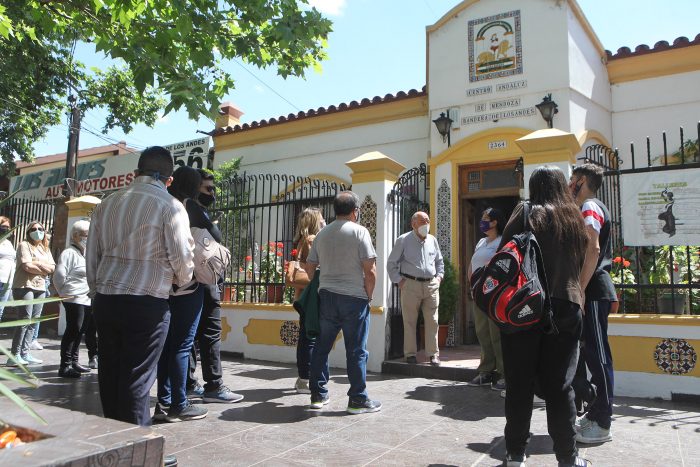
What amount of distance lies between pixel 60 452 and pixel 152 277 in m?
1.53

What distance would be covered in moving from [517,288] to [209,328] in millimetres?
2738

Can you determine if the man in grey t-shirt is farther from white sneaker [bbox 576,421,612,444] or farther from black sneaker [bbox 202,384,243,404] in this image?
white sneaker [bbox 576,421,612,444]

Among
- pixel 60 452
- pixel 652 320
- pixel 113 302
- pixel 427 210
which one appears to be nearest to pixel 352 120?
pixel 427 210

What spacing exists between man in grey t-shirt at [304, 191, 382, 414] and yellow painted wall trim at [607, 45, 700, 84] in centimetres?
638

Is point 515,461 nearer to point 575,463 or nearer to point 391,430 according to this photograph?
point 575,463

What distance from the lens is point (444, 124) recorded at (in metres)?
8.54

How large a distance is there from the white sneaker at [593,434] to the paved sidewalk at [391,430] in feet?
0.20

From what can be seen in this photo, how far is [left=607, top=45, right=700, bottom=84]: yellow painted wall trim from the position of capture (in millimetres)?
7914

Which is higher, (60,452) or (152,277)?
(152,277)

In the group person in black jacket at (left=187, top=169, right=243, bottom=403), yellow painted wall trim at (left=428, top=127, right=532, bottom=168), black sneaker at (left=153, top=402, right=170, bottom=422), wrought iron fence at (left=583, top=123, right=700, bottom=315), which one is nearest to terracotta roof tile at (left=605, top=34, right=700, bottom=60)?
yellow painted wall trim at (left=428, top=127, right=532, bottom=168)

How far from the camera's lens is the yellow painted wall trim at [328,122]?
31.4ft

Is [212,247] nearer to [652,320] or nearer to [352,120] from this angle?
[652,320]

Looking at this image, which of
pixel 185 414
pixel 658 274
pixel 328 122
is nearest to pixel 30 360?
pixel 185 414

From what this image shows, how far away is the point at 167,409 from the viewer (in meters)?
4.07
